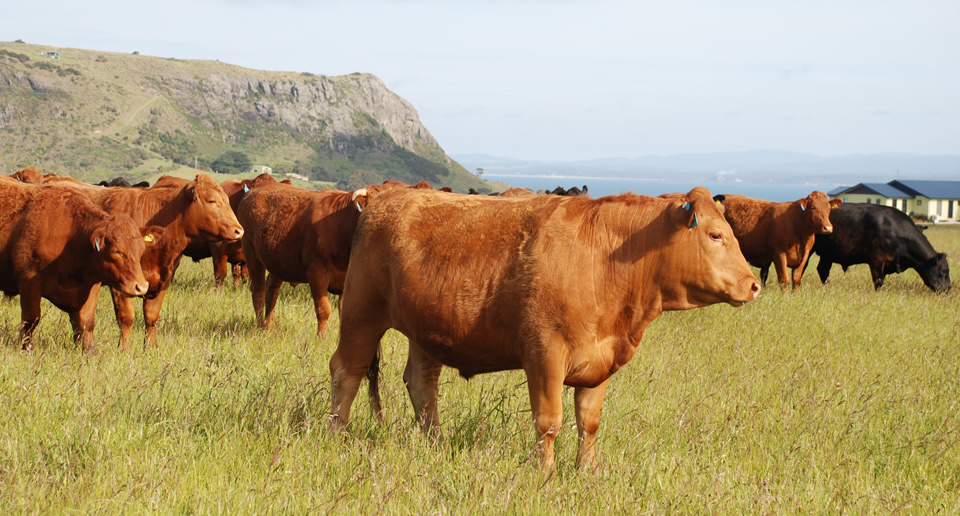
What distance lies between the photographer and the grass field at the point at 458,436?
14.3ft

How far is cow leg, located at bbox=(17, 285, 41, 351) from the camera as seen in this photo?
780cm

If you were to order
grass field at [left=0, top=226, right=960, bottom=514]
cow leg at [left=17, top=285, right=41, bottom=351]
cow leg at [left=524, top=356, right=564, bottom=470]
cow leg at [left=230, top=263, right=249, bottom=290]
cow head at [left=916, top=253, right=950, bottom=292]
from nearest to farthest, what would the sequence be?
grass field at [left=0, top=226, right=960, bottom=514]
cow leg at [left=524, top=356, right=564, bottom=470]
cow leg at [left=17, top=285, right=41, bottom=351]
cow leg at [left=230, top=263, right=249, bottom=290]
cow head at [left=916, top=253, right=950, bottom=292]

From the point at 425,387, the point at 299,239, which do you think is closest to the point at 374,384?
the point at 425,387

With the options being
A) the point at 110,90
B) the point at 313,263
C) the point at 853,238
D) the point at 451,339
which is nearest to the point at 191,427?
the point at 451,339

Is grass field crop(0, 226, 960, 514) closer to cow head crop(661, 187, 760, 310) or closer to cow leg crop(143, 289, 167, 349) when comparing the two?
cow leg crop(143, 289, 167, 349)

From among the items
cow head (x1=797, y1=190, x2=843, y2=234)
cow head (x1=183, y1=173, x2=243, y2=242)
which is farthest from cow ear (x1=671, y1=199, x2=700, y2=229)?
cow head (x1=797, y1=190, x2=843, y2=234)

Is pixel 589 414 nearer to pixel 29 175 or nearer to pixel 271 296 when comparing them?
pixel 271 296

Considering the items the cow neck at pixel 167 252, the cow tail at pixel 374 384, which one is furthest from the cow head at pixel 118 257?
the cow tail at pixel 374 384

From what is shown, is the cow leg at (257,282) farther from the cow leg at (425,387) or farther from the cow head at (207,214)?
the cow leg at (425,387)

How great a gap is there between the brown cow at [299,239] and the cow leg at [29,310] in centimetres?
281

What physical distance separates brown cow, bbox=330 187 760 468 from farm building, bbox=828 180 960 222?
98.8 m

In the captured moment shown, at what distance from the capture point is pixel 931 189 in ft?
320

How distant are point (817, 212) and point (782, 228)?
779 millimetres

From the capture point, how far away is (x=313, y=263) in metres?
9.68
